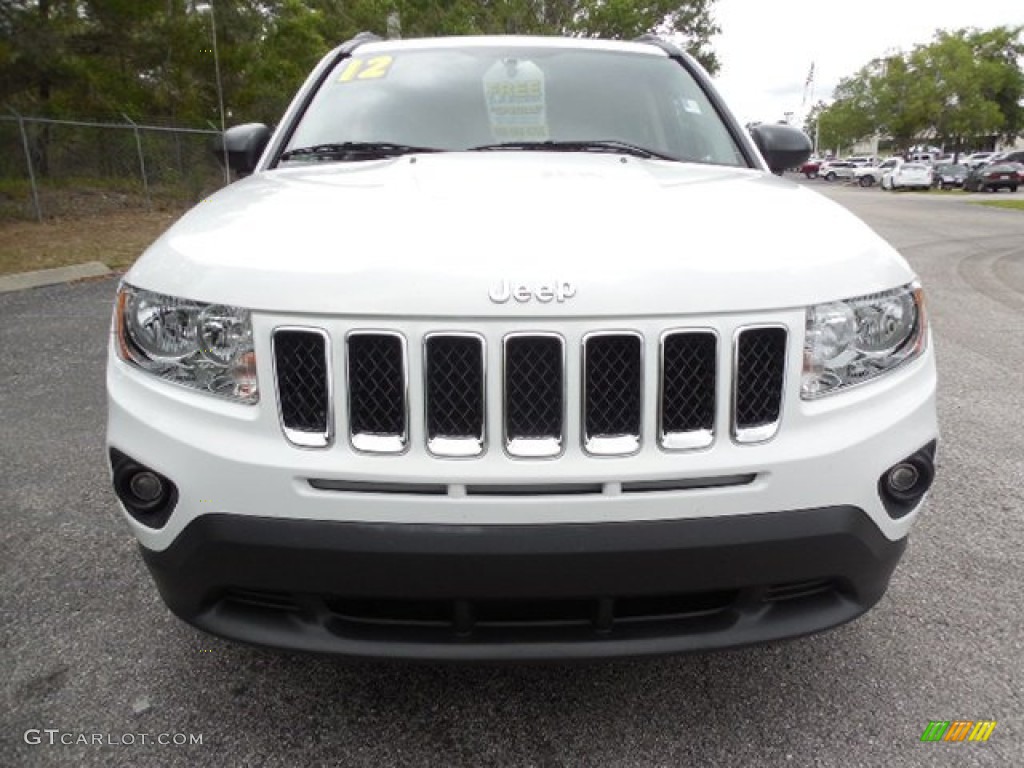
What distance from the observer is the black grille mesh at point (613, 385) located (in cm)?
157

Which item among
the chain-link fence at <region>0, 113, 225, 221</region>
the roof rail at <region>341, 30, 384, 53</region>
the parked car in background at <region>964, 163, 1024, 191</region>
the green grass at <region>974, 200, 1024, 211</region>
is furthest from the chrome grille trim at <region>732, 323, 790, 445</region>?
the parked car in background at <region>964, 163, 1024, 191</region>

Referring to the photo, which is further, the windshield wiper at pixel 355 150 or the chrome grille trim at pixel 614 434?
the windshield wiper at pixel 355 150

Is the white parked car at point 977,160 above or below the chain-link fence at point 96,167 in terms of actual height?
below

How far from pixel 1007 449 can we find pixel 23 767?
4.10 meters

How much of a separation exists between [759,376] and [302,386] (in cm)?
94

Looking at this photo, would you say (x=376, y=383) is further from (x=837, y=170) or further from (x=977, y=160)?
(x=837, y=170)

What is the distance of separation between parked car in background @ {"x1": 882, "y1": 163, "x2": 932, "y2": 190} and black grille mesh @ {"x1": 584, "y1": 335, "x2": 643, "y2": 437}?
139 ft

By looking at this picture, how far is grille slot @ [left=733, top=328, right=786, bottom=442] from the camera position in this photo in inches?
63.9

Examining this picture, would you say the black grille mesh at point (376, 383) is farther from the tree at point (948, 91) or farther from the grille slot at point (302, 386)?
the tree at point (948, 91)

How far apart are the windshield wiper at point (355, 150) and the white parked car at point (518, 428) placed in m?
0.93

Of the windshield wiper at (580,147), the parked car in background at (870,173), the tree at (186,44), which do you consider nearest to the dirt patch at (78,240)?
the tree at (186,44)

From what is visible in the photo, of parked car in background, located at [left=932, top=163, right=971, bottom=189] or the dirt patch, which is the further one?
parked car in background, located at [left=932, top=163, right=971, bottom=189]

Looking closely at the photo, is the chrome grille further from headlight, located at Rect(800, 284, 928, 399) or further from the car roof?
the car roof

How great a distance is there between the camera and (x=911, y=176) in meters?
38.2
